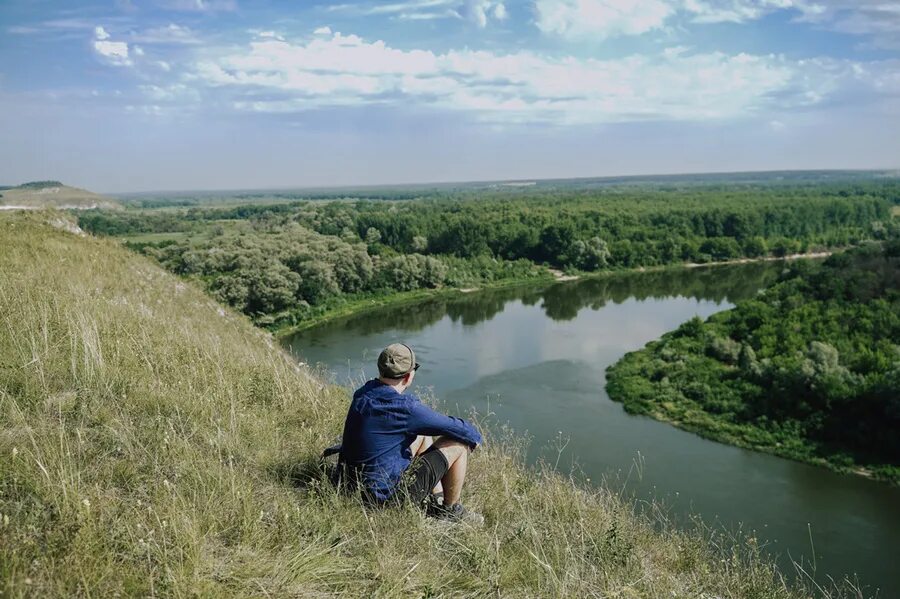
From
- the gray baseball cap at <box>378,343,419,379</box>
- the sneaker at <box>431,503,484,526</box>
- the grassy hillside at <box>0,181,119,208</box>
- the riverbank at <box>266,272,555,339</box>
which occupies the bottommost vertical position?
the riverbank at <box>266,272,555,339</box>

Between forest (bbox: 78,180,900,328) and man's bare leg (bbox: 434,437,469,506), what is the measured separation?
22.5 metres

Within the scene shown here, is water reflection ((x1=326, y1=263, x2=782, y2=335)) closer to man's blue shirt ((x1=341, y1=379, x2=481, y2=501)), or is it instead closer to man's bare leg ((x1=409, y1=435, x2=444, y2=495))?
man's bare leg ((x1=409, y1=435, x2=444, y2=495))

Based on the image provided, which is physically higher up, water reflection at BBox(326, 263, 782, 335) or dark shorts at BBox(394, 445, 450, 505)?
dark shorts at BBox(394, 445, 450, 505)

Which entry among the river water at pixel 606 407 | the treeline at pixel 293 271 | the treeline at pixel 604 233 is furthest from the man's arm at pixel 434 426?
the treeline at pixel 604 233

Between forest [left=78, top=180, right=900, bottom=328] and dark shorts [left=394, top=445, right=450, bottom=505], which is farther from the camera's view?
forest [left=78, top=180, right=900, bottom=328]

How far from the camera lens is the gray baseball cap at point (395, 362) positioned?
307 centimetres

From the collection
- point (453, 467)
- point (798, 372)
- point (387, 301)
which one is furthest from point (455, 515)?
point (387, 301)

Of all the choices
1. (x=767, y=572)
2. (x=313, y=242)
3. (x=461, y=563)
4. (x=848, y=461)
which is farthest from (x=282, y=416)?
(x=313, y=242)

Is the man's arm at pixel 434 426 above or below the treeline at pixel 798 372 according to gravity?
above

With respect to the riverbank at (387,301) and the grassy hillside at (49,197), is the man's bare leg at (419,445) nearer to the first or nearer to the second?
the grassy hillside at (49,197)

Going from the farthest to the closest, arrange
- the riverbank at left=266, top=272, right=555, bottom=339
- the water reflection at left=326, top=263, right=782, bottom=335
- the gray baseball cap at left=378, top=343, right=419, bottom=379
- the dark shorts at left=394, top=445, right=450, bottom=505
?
the water reflection at left=326, top=263, right=782, bottom=335, the riverbank at left=266, top=272, right=555, bottom=339, the gray baseball cap at left=378, top=343, right=419, bottom=379, the dark shorts at left=394, top=445, right=450, bottom=505

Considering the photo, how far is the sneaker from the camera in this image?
120 inches

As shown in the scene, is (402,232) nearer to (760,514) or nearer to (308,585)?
(760,514)

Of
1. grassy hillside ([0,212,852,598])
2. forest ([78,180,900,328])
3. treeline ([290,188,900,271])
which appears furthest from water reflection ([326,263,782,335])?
grassy hillside ([0,212,852,598])
